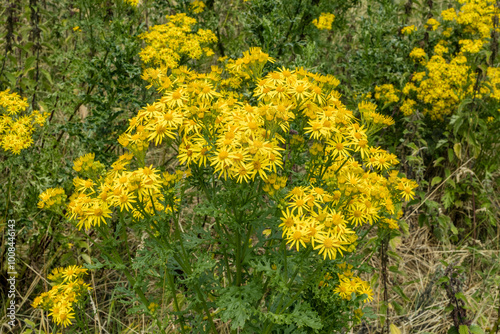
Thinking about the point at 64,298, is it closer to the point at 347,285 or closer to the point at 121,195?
the point at 121,195

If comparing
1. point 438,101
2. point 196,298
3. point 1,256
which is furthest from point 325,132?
point 1,256

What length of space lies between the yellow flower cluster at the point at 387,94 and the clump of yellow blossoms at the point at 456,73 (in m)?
0.11

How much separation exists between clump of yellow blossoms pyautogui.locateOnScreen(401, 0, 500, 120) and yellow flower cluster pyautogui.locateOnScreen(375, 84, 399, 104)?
11 centimetres

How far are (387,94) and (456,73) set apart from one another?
624mm

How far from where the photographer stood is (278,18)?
3.12 metres

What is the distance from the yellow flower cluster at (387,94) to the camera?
3791mm

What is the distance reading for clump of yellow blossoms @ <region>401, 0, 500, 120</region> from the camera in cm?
373

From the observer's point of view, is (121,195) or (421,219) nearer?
(121,195)

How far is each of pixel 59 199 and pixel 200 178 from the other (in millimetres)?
708

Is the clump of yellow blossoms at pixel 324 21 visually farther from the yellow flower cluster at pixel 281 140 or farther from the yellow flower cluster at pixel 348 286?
the yellow flower cluster at pixel 348 286

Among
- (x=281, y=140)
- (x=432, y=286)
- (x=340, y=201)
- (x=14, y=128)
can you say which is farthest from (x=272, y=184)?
(x=432, y=286)

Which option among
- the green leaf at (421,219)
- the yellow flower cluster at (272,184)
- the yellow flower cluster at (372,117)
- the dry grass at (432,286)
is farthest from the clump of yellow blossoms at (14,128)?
the green leaf at (421,219)

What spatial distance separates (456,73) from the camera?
12.2 feet

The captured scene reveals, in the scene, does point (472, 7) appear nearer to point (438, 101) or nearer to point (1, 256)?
point (438, 101)
